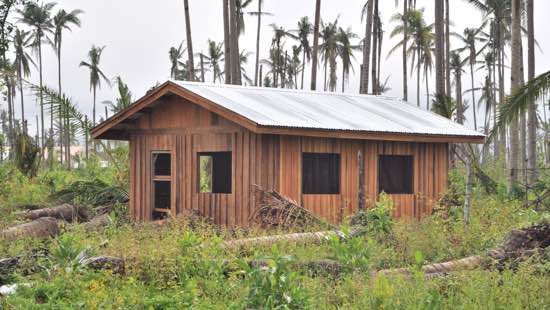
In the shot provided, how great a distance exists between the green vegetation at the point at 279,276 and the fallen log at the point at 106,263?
121 mm

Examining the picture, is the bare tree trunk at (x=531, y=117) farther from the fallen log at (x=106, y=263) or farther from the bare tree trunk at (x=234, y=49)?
the fallen log at (x=106, y=263)

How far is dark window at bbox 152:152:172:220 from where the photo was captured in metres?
19.3

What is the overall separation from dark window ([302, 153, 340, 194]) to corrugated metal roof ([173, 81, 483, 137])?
825mm

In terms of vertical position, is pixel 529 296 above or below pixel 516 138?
below

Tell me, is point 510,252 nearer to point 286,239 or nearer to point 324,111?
point 286,239

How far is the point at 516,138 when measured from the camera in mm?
25172

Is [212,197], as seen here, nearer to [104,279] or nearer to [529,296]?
[104,279]

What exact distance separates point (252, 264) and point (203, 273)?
2.31 feet

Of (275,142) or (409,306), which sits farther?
(275,142)

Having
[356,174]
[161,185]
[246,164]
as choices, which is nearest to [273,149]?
[246,164]

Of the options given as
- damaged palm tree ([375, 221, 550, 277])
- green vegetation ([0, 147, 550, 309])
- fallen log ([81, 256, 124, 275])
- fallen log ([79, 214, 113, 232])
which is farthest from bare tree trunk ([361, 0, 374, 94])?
fallen log ([81, 256, 124, 275])

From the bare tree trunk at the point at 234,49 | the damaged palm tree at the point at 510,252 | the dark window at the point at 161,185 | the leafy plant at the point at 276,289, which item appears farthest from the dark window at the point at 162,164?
the leafy plant at the point at 276,289

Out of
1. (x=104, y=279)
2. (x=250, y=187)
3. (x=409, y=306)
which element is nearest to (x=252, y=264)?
(x=104, y=279)

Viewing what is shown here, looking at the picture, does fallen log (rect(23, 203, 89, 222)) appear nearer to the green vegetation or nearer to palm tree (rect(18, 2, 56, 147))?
the green vegetation
